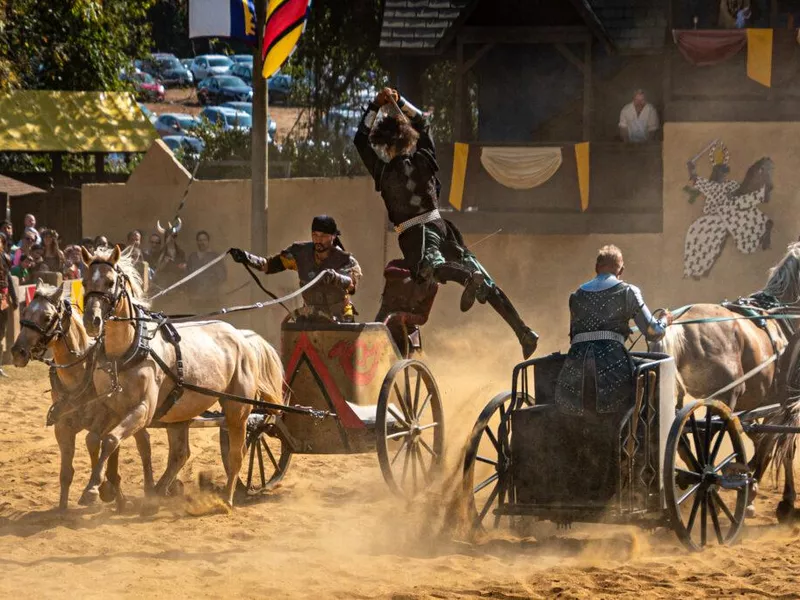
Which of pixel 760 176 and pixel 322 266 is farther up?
pixel 760 176

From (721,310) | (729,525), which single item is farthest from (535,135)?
(729,525)

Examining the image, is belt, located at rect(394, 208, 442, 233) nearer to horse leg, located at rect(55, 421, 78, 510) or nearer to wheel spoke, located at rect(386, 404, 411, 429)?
wheel spoke, located at rect(386, 404, 411, 429)

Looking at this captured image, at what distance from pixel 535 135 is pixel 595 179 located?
2196 millimetres

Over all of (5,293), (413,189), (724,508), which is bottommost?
(724,508)

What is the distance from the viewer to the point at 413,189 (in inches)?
386

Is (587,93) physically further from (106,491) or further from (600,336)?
(600,336)

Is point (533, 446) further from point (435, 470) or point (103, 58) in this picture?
point (103, 58)

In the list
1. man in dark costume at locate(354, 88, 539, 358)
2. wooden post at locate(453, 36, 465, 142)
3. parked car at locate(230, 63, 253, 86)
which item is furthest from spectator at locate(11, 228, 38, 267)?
parked car at locate(230, 63, 253, 86)

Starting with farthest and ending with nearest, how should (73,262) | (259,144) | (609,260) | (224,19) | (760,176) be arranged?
(760,176) → (73,262) → (259,144) → (224,19) → (609,260)

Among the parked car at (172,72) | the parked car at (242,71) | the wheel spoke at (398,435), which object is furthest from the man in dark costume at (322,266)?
the parked car at (172,72)

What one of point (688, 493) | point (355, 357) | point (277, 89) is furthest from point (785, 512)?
point (277, 89)

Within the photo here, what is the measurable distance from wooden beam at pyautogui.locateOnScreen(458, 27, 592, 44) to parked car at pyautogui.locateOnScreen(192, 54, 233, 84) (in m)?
30.3

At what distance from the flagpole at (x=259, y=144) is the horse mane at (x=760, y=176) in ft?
22.7

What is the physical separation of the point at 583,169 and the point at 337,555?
12300 mm
